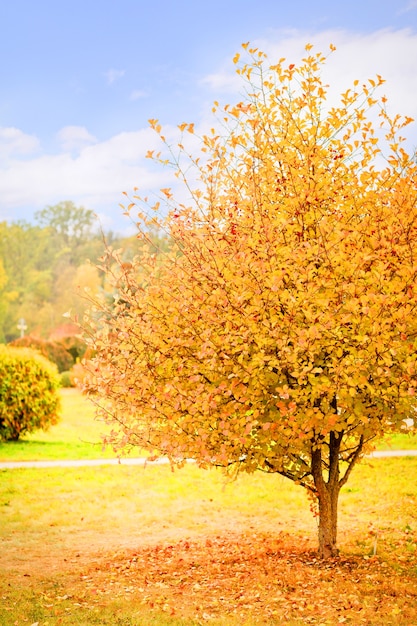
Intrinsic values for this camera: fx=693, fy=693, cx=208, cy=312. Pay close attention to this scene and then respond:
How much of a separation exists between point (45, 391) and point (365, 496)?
7.94 metres

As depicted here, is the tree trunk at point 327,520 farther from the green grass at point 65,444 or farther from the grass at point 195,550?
the green grass at point 65,444

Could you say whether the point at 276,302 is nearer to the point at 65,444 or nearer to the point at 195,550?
the point at 195,550

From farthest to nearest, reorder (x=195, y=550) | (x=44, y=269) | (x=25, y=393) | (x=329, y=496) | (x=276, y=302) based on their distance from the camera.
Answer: (x=44, y=269), (x=25, y=393), (x=195, y=550), (x=329, y=496), (x=276, y=302)

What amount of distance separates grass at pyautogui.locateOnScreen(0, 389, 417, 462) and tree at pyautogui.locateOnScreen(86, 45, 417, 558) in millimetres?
6255

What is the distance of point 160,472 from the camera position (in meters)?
12.8

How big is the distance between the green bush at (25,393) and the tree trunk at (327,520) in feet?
32.3

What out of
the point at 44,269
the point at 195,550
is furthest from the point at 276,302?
the point at 44,269

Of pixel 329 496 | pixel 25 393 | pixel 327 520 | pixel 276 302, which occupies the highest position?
pixel 276 302

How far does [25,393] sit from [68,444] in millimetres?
1749

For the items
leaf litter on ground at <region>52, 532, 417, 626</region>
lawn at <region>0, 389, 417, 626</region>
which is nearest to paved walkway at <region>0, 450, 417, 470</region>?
lawn at <region>0, 389, 417, 626</region>

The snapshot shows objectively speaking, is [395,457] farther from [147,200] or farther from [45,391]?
[147,200]

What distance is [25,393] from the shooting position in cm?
1539

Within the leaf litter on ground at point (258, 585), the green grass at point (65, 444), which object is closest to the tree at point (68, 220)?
the green grass at point (65, 444)

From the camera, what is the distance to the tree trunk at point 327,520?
6.91m
